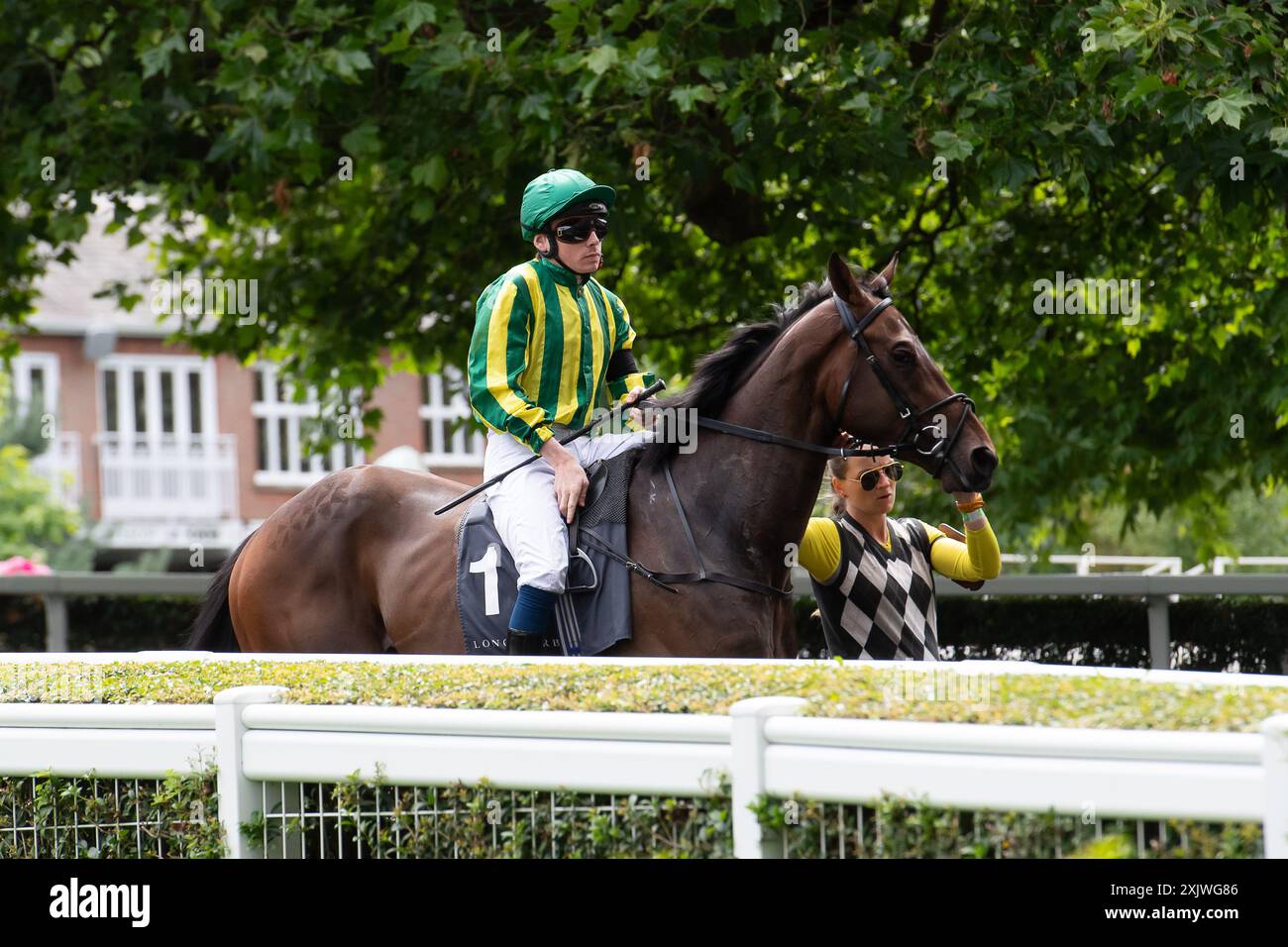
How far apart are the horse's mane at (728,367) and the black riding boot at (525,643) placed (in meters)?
0.66

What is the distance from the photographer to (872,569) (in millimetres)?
5305

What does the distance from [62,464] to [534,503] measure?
88.1 ft

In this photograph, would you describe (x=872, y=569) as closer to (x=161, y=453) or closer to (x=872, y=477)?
(x=872, y=477)

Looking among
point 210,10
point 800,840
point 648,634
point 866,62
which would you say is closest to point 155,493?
point 210,10

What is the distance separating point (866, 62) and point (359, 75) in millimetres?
2760

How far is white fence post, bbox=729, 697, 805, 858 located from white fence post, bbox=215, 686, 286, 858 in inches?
45.3

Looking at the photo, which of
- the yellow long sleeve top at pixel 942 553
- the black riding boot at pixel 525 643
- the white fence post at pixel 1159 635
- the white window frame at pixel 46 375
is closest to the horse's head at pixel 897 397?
the yellow long sleeve top at pixel 942 553

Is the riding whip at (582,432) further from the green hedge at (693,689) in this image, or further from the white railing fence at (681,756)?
the white railing fence at (681,756)

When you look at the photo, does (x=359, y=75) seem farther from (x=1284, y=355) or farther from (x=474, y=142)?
(x=1284, y=355)

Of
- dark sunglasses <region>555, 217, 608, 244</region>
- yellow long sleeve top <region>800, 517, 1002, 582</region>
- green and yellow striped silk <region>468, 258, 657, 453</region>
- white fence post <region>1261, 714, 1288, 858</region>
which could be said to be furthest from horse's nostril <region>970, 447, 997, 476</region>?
white fence post <region>1261, 714, 1288, 858</region>

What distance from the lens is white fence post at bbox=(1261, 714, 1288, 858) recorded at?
8.18 ft

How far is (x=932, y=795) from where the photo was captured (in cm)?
286

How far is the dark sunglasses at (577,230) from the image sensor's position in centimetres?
532

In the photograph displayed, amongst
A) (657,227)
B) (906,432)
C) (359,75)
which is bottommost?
(906,432)
